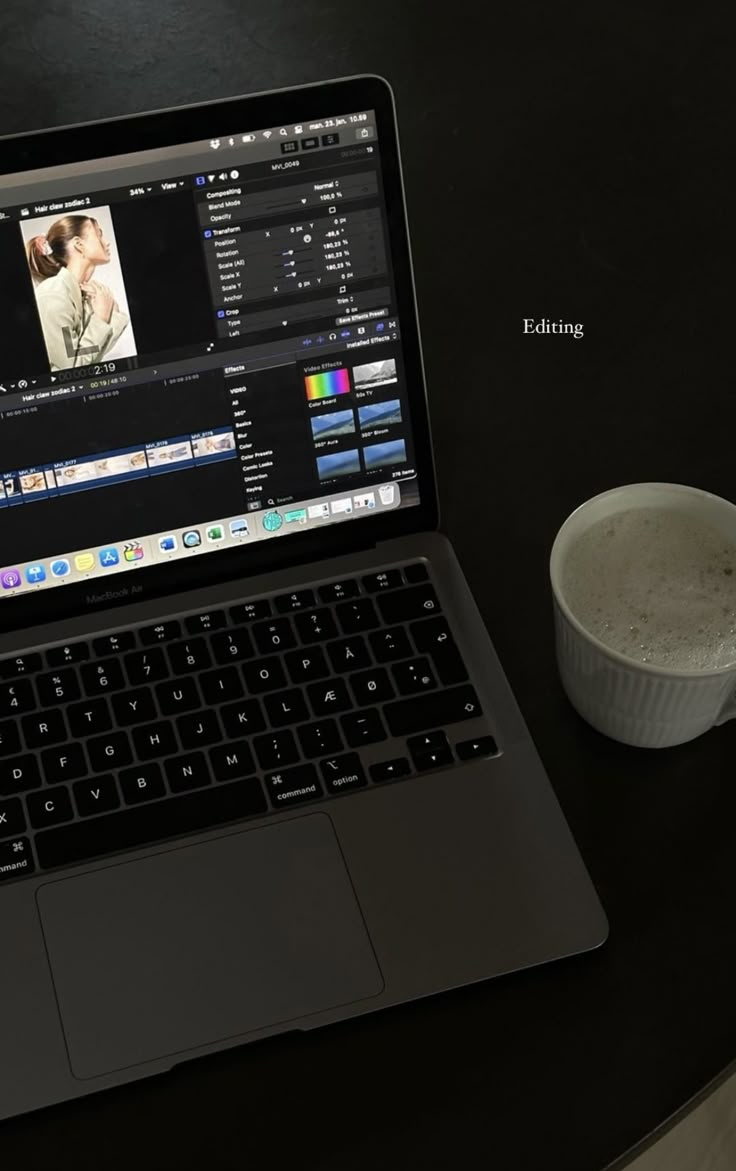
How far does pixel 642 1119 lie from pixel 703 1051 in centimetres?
4

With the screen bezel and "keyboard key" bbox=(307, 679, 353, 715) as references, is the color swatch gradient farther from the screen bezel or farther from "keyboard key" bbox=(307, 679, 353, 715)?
"keyboard key" bbox=(307, 679, 353, 715)

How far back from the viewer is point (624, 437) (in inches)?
32.8

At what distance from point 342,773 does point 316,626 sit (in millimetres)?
91

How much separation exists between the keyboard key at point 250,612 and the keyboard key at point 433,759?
12cm

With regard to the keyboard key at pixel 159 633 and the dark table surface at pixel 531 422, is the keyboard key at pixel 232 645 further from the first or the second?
the dark table surface at pixel 531 422

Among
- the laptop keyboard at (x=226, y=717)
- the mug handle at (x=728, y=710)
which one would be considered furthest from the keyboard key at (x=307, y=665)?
the mug handle at (x=728, y=710)

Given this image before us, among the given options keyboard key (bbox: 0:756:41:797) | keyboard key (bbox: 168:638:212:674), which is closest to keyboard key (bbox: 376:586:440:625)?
keyboard key (bbox: 168:638:212:674)

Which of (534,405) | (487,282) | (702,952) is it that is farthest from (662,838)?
(487,282)

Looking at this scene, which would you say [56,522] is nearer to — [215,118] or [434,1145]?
[215,118]

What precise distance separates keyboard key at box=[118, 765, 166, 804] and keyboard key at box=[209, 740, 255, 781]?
29 millimetres

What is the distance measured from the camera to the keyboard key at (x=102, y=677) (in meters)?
0.71

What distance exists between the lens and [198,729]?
69 centimetres

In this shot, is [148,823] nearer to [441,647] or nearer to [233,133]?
[441,647]

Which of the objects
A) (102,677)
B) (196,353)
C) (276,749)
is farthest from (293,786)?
(196,353)
